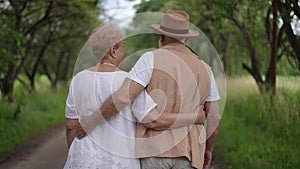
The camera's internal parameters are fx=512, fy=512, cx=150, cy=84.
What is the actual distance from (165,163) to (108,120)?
56 cm

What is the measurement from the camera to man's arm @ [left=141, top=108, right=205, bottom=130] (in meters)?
3.91

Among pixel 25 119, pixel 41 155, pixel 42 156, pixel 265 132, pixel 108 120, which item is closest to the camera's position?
pixel 108 120

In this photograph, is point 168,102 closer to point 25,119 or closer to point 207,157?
point 207,157

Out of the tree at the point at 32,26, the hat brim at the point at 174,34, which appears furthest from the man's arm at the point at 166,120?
the tree at the point at 32,26

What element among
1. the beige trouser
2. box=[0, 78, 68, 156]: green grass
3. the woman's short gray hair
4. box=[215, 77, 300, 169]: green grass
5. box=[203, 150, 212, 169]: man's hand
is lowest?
box=[0, 78, 68, 156]: green grass

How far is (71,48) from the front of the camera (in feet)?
89.8

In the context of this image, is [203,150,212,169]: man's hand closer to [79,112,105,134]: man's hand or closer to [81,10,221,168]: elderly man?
[81,10,221,168]: elderly man

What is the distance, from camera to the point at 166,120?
393 centimetres

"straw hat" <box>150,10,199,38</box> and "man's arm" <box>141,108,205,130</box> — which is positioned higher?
"straw hat" <box>150,10,199,38</box>

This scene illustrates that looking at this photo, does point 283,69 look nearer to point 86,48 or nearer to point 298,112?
point 298,112

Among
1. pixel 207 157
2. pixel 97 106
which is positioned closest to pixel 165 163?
pixel 207 157

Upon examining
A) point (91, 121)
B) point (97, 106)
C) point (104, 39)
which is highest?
point (104, 39)

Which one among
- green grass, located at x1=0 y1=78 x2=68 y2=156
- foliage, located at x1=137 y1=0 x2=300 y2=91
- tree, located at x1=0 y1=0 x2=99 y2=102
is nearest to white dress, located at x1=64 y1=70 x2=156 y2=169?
foliage, located at x1=137 y1=0 x2=300 y2=91

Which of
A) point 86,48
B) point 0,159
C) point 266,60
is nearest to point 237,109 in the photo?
point 266,60
